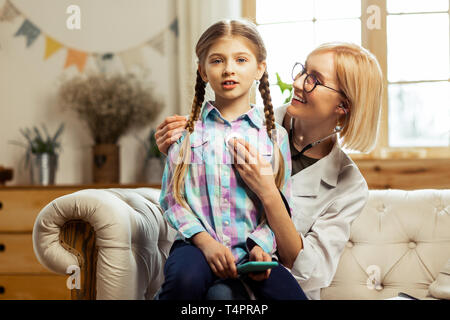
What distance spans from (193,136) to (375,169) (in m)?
1.30

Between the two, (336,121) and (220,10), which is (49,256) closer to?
(336,121)

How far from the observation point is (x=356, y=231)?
1.49 meters

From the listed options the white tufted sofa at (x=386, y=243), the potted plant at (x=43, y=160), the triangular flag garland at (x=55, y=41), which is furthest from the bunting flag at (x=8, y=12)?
the white tufted sofa at (x=386, y=243)

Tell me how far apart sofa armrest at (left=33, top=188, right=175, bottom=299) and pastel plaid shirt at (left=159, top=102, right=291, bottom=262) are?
17 centimetres

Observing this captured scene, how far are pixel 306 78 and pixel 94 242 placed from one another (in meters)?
0.54

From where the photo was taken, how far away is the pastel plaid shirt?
2.70ft

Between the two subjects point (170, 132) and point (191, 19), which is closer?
point (170, 132)

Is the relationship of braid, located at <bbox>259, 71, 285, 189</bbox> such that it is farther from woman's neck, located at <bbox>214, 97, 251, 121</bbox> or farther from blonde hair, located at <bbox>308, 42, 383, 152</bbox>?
blonde hair, located at <bbox>308, 42, 383, 152</bbox>

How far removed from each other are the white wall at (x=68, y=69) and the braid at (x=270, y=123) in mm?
1535

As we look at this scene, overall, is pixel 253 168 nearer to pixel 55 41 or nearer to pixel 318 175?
pixel 318 175

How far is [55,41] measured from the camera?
7.46 feet

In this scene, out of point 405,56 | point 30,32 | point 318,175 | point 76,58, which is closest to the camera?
point 318,175

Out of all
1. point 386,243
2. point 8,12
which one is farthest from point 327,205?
point 8,12

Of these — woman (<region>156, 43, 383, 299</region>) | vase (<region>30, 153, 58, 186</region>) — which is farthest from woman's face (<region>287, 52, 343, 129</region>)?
vase (<region>30, 153, 58, 186</region>)
